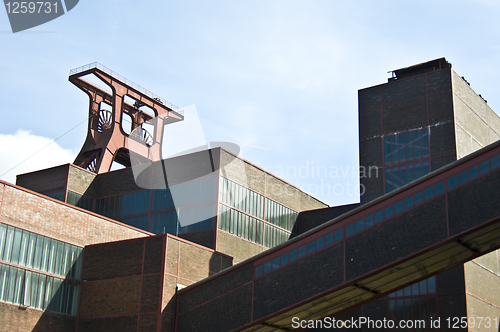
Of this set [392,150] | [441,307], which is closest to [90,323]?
[441,307]

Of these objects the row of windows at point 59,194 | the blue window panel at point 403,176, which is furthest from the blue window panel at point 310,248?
the row of windows at point 59,194

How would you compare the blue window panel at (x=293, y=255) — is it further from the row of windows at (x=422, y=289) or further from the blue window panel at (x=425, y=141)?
the blue window panel at (x=425, y=141)

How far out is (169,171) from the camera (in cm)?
4128

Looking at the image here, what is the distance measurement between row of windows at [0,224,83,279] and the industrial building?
7 cm

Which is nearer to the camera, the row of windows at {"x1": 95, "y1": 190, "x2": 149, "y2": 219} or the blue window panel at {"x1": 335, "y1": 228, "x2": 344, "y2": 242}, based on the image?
the blue window panel at {"x1": 335, "y1": 228, "x2": 344, "y2": 242}

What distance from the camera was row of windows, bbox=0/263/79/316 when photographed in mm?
28984

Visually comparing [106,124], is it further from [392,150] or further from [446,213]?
[446,213]

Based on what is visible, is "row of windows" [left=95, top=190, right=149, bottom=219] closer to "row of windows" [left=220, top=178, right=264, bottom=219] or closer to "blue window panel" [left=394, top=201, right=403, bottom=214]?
"row of windows" [left=220, top=178, right=264, bottom=219]

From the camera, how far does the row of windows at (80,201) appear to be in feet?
139

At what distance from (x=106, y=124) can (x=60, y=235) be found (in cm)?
1859

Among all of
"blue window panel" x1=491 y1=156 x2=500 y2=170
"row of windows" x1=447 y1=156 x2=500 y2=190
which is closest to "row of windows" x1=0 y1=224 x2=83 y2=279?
"row of windows" x1=447 y1=156 x2=500 y2=190

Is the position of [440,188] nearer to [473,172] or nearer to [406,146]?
[473,172]

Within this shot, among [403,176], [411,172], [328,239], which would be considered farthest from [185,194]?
[328,239]

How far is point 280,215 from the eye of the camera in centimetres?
4447
